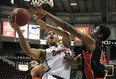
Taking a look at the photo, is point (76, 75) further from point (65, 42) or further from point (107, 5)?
point (65, 42)

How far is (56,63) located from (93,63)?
2.17ft

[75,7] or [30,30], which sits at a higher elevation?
[75,7]

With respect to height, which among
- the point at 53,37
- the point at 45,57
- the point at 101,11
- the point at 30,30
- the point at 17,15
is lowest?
the point at 30,30

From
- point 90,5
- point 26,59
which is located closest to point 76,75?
point 26,59

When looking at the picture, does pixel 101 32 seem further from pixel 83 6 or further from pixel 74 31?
pixel 83 6

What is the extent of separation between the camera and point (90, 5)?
87.7ft

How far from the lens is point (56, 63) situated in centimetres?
466

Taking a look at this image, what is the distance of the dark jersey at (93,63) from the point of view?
4.26 m

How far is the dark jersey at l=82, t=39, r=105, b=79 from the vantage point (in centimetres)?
426

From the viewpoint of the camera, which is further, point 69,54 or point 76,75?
point 76,75

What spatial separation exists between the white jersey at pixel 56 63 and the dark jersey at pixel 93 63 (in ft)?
1.35

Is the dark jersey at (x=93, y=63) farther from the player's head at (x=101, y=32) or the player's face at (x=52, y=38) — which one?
the player's face at (x=52, y=38)

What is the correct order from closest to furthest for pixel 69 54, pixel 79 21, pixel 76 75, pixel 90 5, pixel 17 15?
pixel 17 15, pixel 69 54, pixel 76 75, pixel 90 5, pixel 79 21

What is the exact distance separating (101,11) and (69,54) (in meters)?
23.5
